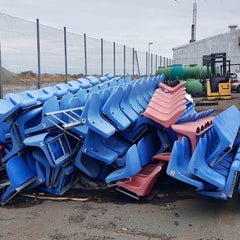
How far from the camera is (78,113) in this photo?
4984 millimetres

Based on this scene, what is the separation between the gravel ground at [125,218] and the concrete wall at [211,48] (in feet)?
116

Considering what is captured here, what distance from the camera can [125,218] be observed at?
12.5 ft

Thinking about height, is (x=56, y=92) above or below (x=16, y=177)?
above

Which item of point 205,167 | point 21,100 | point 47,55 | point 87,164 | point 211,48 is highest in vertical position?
point 211,48

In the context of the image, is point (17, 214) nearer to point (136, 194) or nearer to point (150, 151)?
point (136, 194)

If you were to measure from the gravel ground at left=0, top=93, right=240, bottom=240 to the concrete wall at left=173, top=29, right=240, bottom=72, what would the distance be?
1389 inches

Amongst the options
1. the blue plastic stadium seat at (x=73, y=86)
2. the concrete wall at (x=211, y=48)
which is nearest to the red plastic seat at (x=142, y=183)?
the blue plastic stadium seat at (x=73, y=86)

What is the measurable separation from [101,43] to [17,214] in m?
11.8

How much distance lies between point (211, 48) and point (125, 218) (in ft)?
125

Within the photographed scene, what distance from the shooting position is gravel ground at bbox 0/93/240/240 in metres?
3.43

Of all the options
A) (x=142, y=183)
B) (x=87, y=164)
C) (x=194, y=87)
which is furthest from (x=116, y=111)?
(x=194, y=87)

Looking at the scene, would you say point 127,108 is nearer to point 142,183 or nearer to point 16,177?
point 142,183

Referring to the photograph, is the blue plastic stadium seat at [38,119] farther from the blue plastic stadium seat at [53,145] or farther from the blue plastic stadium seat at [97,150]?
the blue plastic stadium seat at [97,150]

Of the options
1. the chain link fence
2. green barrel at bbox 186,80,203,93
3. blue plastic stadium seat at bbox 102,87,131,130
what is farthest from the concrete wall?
blue plastic stadium seat at bbox 102,87,131,130
